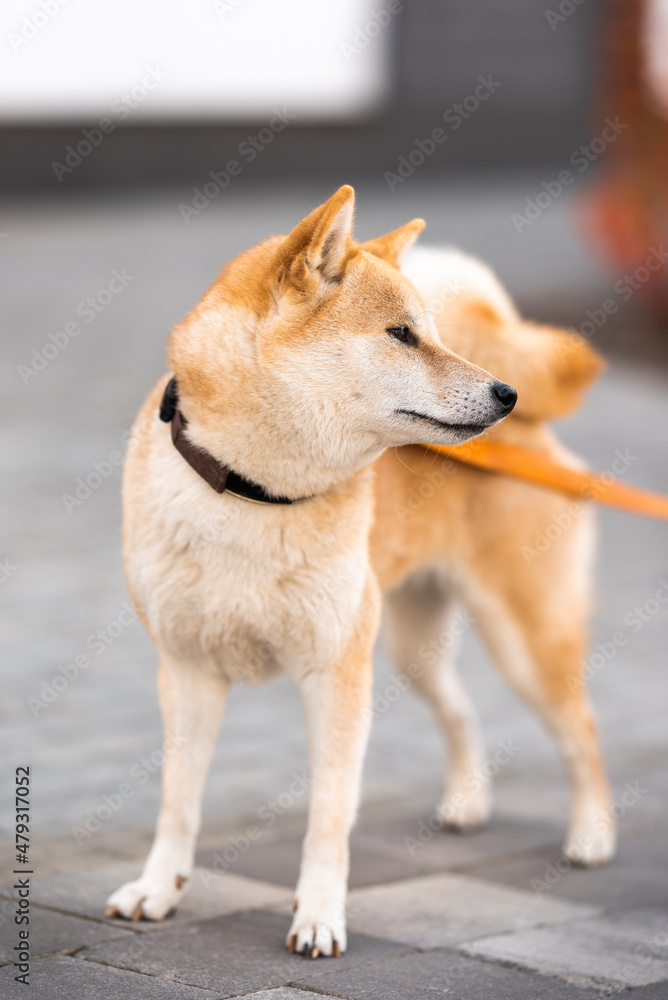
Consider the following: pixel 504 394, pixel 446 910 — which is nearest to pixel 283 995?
pixel 446 910

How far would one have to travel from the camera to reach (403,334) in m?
2.71

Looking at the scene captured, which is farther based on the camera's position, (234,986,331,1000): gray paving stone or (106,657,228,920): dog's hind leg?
(106,657,228,920): dog's hind leg

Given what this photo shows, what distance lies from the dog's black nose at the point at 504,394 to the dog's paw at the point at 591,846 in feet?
5.88

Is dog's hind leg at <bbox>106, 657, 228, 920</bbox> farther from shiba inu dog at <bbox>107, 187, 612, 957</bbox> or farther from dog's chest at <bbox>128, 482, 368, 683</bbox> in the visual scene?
dog's chest at <bbox>128, 482, 368, 683</bbox>

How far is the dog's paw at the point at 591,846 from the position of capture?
12.5 ft

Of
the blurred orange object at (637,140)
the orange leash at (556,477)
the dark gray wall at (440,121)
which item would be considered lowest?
the orange leash at (556,477)

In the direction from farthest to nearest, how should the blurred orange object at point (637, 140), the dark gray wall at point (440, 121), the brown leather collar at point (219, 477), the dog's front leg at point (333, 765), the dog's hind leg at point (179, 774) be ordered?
1. the dark gray wall at point (440, 121)
2. the blurred orange object at point (637, 140)
3. the dog's hind leg at point (179, 774)
4. the dog's front leg at point (333, 765)
5. the brown leather collar at point (219, 477)

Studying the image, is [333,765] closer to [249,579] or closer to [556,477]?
[249,579]

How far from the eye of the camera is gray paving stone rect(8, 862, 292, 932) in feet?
10.0

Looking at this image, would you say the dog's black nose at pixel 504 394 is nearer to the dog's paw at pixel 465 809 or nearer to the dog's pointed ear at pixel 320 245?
the dog's pointed ear at pixel 320 245

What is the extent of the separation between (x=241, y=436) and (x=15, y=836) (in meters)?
1.62

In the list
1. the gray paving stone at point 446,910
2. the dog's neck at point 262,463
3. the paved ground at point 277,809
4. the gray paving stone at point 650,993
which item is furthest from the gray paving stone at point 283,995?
the dog's neck at point 262,463

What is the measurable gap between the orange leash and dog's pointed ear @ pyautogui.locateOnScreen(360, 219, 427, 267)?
2.83 ft

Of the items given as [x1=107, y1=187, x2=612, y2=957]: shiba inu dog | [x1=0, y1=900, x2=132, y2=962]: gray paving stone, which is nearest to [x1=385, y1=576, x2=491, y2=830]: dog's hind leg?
[x1=107, y1=187, x2=612, y2=957]: shiba inu dog
